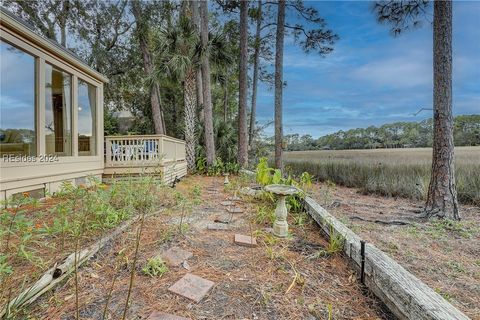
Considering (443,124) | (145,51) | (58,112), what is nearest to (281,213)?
(443,124)

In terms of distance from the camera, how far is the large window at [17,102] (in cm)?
435

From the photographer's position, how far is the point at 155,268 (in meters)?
2.04

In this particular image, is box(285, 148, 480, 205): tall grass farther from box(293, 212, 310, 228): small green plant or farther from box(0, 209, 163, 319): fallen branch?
box(0, 209, 163, 319): fallen branch

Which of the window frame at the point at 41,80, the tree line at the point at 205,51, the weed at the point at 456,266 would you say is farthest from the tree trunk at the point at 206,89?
the weed at the point at 456,266

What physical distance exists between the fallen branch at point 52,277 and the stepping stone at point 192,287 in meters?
0.80

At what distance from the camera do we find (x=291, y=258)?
238 cm

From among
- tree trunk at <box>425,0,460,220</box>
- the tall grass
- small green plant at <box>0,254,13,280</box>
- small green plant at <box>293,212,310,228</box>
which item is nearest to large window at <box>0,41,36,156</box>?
small green plant at <box>0,254,13,280</box>

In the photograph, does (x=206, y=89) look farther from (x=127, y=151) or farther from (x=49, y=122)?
(x=49, y=122)

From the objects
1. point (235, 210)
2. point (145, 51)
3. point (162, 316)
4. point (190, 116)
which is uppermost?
point (145, 51)

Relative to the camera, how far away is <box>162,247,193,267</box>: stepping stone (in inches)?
87.6

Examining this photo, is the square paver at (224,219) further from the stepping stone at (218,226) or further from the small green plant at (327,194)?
the small green plant at (327,194)

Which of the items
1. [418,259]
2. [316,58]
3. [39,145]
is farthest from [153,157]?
[316,58]

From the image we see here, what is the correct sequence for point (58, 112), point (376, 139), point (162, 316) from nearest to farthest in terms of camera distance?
point (162, 316) → point (58, 112) → point (376, 139)

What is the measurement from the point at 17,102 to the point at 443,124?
313 inches
